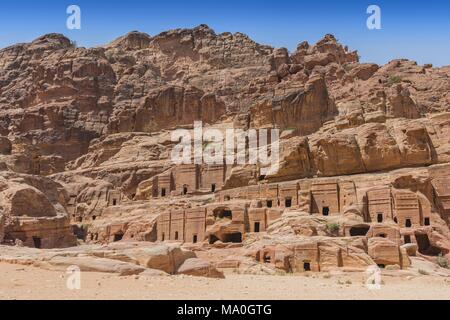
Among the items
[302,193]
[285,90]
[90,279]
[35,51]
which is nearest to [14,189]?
[302,193]

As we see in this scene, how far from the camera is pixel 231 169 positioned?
67.8 metres

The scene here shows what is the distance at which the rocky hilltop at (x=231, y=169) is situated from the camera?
4306 cm

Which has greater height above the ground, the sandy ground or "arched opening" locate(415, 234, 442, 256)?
the sandy ground

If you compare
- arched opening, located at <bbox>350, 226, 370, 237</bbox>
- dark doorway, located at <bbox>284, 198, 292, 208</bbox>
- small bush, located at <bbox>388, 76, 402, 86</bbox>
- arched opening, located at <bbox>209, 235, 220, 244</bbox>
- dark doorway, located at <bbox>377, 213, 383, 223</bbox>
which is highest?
small bush, located at <bbox>388, 76, 402, 86</bbox>

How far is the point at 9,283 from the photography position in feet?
63.4

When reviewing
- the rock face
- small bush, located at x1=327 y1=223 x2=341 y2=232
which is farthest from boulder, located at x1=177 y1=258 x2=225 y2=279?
the rock face

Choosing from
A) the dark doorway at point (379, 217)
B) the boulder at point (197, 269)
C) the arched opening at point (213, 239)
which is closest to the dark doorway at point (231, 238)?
the arched opening at point (213, 239)

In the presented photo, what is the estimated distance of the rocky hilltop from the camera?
141 ft

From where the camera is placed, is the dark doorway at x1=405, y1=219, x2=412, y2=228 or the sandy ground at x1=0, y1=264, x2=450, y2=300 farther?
the dark doorway at x1=405, y1=219, x2=412, y2=228

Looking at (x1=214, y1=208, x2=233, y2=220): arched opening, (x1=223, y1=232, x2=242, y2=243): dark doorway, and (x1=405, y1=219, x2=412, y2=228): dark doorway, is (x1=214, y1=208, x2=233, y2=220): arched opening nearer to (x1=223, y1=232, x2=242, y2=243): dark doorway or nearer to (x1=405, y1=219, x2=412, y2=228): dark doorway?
(x1=223, y1=232, x2=242, y2=243): dark doorway

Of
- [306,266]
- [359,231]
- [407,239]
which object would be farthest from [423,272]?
[359,231]

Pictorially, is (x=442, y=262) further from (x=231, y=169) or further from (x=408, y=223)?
(x=231, y=169)

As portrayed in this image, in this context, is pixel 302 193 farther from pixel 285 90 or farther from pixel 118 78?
pixel 118 78
